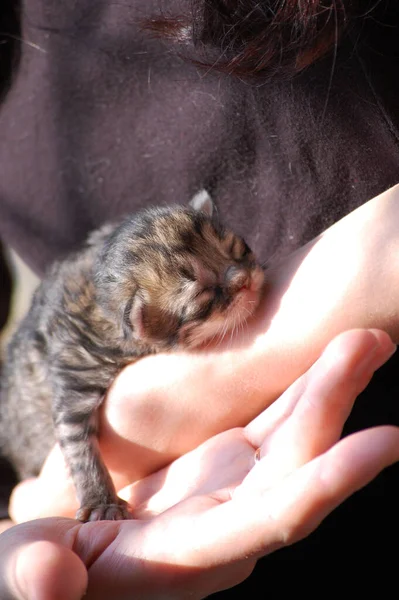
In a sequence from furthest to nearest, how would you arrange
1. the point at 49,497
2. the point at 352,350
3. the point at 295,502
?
the point at 49,497
the point at 352,350
the point at 295,502

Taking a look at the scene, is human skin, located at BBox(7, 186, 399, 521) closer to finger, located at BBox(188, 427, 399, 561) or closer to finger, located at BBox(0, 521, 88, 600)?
finger, located at BBox(188, 427, 399, 561)

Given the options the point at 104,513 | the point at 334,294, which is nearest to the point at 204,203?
the point at 334,294

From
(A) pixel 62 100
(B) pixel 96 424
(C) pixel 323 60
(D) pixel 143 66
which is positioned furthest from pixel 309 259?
(A) pixel 62 100

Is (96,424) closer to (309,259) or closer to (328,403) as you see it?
(309,259)

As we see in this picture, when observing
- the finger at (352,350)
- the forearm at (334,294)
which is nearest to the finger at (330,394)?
the finger at (352,350)

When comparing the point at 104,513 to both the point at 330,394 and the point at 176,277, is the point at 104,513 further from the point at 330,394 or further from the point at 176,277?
the point at 330,394

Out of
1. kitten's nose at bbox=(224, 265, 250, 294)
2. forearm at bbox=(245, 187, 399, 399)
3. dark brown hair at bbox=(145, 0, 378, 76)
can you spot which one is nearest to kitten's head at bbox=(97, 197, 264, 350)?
kitten's nose at bbox=(224, 265, 250, 294)

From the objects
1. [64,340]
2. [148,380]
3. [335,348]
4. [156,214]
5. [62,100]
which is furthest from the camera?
[62,100]
